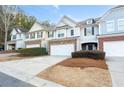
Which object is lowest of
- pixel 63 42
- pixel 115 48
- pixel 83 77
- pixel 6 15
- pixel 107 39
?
pixel 83 77

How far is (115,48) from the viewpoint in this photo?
1873 centimetres

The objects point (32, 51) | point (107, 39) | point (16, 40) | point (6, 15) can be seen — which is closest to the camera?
point (107, 39)

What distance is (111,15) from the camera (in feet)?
66.2

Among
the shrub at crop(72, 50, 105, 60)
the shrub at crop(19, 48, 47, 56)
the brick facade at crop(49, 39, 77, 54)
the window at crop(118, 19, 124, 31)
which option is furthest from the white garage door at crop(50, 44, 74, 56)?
the window at crop(118, 19, 124, 31)

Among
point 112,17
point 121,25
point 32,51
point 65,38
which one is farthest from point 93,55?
point 32,51

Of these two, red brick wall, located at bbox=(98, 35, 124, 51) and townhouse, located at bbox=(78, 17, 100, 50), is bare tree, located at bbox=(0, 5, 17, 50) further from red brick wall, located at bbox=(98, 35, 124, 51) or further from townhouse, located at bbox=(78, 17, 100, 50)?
red brick wall, located at bbox=(98, 35, 124, 51)

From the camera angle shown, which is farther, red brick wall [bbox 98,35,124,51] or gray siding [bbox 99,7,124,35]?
gray siding [bbox 99,7,124,35]

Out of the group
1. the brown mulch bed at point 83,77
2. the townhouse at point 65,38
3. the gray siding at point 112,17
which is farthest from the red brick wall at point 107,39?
the brown mulch bed at point 83,77

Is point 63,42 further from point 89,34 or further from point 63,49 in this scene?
point 89,34

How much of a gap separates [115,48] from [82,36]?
559 centimetres

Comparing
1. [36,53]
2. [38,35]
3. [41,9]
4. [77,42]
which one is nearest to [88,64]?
[77,42]

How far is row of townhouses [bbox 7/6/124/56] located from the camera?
63.5 ft

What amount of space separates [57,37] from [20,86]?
18.2 meters
